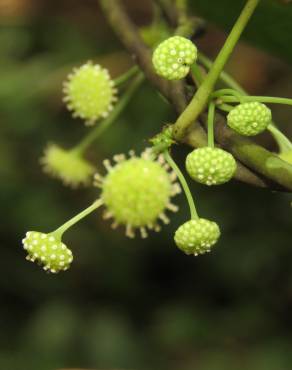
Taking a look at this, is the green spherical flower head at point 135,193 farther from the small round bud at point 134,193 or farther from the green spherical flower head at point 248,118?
the green spherical flower head at point 248,118

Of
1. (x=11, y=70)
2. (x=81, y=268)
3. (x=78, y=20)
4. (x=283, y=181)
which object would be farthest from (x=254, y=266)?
(x=283, y=181)

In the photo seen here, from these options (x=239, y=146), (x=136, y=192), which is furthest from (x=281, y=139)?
(x=136, y=192)

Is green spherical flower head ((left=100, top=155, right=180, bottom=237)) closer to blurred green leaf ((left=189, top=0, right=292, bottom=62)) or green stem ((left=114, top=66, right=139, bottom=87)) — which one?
green stem ((left=114, top=66, right=139, bottom=87))

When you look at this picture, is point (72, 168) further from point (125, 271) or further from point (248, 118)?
point (125, 271)

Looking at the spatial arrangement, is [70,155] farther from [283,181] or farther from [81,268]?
[81,268]

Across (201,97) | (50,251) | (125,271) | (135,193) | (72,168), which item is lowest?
(125,271)

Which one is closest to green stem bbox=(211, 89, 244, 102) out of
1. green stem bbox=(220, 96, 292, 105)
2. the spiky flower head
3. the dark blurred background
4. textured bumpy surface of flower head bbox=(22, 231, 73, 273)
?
green stem bbox=(220, 96, 292, 105)
